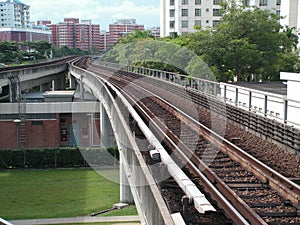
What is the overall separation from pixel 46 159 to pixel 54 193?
6405 mm

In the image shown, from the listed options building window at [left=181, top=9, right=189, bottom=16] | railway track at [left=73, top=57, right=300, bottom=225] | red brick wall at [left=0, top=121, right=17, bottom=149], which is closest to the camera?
railway track at [left=73, top=57, right=300, bottom=225]

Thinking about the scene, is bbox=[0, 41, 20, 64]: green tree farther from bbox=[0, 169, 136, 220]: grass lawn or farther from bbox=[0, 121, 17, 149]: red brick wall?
bbox=[0, 169, 136, 220]: grass lawn

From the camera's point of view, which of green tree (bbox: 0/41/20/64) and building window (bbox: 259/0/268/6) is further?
green tree (bbox: 0/41/20/64)

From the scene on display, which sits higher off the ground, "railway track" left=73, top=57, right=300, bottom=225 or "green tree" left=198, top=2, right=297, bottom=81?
"green tree" left=198, top=2, right=297, bottom=81

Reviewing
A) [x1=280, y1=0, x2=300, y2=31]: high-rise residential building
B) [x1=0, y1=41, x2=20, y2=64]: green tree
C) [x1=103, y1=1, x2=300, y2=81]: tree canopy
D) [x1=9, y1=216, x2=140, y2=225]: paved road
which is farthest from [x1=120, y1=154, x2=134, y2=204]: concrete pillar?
[x1=0, y1=41, x2=20, y2=64]: green tree

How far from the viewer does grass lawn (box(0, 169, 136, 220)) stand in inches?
771

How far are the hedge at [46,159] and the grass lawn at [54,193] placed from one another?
0.86 m

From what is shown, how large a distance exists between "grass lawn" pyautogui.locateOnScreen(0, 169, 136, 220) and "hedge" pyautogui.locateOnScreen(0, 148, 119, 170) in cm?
86

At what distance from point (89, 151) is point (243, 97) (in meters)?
13.6

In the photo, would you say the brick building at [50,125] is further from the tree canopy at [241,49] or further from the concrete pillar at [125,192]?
the concrete pillar at [125,192]

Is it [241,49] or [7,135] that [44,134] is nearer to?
[7,135]

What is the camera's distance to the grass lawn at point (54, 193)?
1958cm

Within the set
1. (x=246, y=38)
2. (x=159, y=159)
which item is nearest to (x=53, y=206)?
(x=159, y=159)

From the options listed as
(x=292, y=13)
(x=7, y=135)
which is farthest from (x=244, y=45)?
(x=292, y=13)
